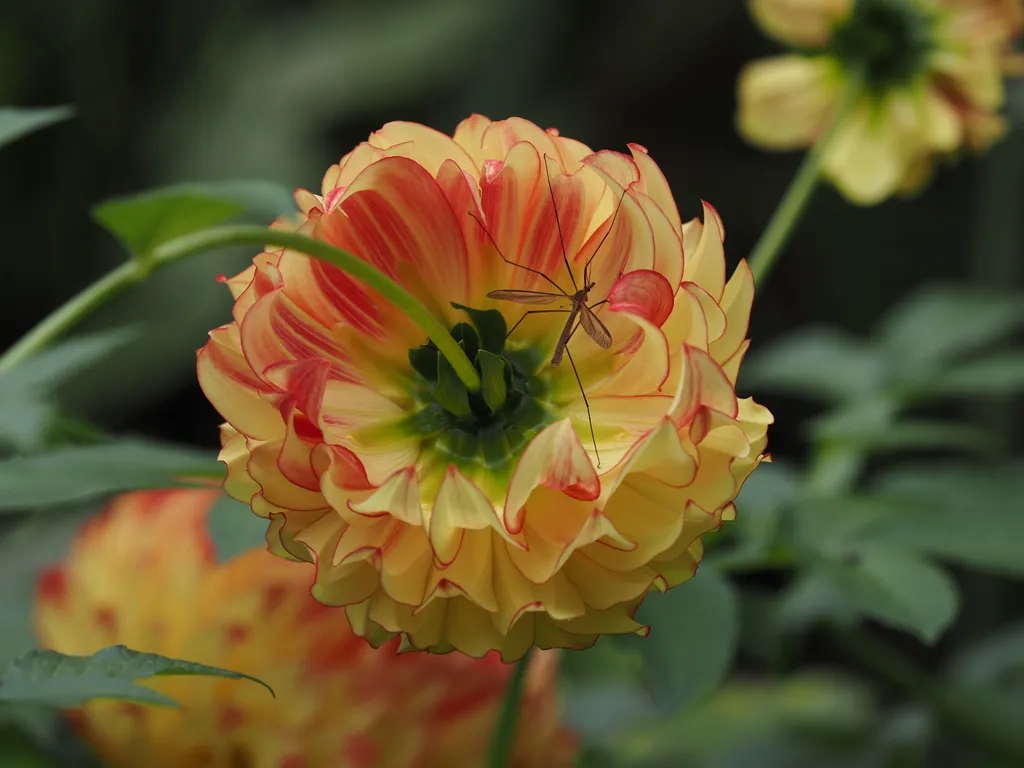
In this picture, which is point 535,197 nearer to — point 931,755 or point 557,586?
point 557,586

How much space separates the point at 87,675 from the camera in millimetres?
248

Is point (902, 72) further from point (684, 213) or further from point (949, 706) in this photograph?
point (684, 213)

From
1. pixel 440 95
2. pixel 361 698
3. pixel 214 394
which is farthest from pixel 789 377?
pixel 440 95

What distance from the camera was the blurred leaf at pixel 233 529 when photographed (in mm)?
340

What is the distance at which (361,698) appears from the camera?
41 centimetres

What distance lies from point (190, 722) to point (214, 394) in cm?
18

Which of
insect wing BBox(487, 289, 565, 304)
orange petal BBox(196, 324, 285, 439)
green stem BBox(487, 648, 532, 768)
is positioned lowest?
green stem BBox(487, 648, 532, 768)

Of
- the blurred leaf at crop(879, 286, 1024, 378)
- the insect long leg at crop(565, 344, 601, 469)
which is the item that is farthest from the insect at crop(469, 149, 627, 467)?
the blurred leaf at crop(879, 286, 1024, 378)

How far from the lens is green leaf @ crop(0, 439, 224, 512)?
321 mm

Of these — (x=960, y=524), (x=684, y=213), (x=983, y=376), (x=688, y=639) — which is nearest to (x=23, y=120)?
(x=688, y=639)

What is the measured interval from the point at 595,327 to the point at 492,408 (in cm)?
4

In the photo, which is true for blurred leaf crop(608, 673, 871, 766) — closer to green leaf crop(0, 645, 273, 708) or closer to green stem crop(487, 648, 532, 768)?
green stem crop(487, 648, 532, 768)

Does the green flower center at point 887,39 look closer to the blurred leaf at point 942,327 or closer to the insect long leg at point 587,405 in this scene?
the blurred leaf at point 942,327

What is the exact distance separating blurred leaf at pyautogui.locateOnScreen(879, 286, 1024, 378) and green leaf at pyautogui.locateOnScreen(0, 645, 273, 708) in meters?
0.49
